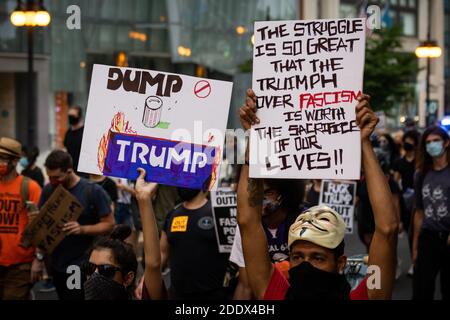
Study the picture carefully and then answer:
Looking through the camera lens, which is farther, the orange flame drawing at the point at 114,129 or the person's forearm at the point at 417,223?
the person's forearm at the point at 417,223

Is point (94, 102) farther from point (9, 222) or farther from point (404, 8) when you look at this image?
point (404, 8)

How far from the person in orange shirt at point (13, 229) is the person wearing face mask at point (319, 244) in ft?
9.94

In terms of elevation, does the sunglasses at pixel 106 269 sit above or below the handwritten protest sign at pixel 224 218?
below

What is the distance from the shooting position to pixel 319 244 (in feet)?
10.7

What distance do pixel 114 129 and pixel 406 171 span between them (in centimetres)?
749

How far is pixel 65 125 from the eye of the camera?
3031cm

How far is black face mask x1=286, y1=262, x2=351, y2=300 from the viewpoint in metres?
3.19

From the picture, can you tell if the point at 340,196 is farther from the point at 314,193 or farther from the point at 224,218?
the point at 224,218

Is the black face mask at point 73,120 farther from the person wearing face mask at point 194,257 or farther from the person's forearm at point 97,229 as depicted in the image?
the person wearing face mask at point 194,257

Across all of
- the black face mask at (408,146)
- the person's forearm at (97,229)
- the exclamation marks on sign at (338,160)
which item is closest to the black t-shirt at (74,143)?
the person's forearm at (97,229)

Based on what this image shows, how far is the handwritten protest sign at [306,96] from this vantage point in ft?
12.6

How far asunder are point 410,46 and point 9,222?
53838 millimetres

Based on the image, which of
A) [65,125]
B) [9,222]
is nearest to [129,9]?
[65,125]

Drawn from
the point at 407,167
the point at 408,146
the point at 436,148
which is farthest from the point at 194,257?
the point at 408,146
